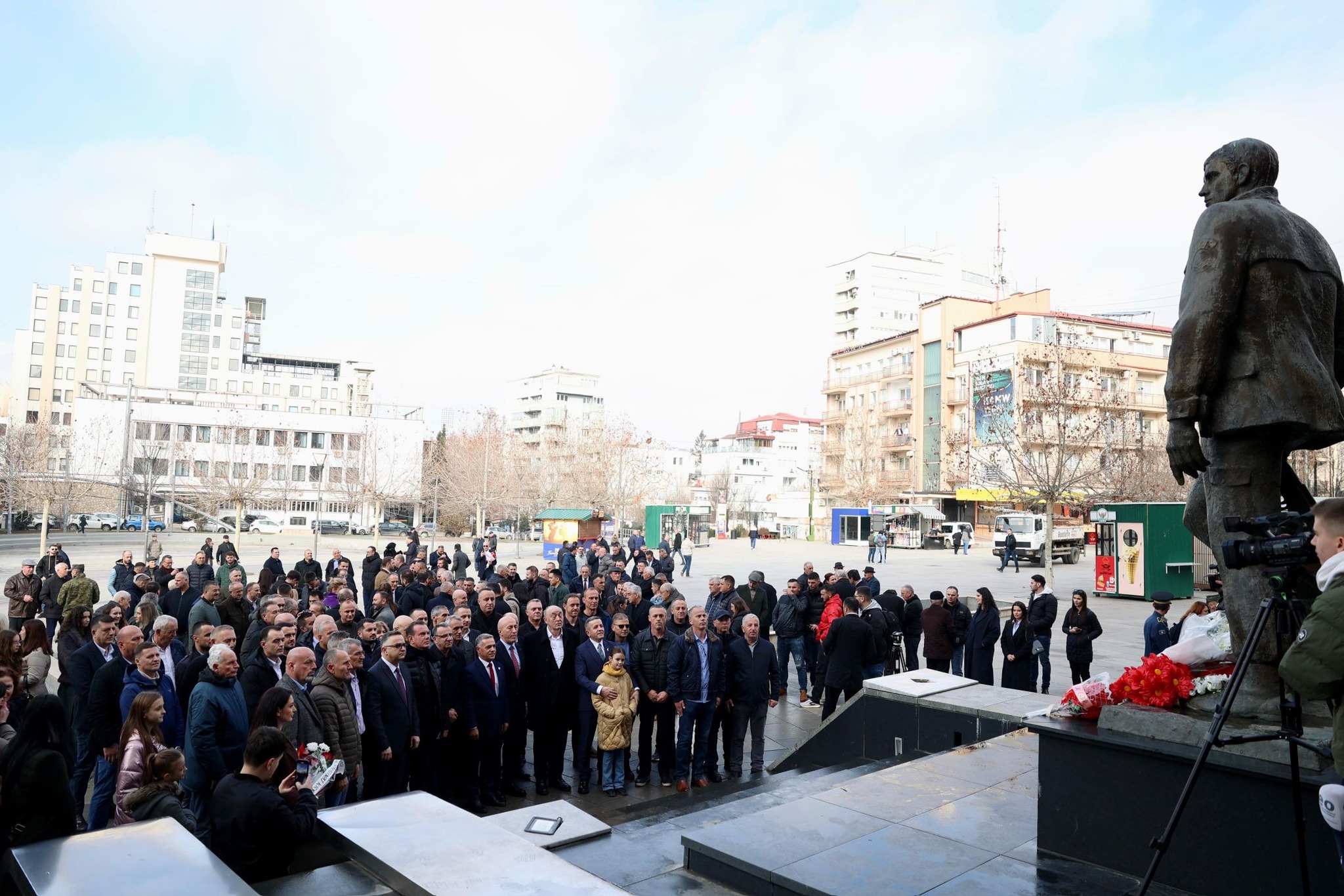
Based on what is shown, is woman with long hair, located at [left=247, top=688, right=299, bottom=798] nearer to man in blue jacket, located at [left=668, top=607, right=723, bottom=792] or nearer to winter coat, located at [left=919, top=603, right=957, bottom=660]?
man in blue jacket, located at [left=668, top=607, right=723, bottom=792]

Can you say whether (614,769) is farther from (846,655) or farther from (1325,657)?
(1325,657)

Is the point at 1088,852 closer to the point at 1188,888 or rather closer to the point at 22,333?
the point at 1188,888

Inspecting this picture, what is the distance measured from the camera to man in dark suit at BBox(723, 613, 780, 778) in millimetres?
8289

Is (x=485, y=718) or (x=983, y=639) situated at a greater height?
(x=983, y=639)

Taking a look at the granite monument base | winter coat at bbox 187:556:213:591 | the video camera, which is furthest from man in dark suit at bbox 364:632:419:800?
winter coat at bbox 187:556:213:591

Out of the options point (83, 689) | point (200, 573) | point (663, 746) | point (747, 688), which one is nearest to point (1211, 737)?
point (747, 688)

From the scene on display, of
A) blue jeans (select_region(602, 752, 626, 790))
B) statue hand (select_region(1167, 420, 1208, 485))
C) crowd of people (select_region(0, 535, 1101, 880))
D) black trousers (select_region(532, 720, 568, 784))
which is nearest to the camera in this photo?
statue hand (select_region(1167, 420, 1208, 485))

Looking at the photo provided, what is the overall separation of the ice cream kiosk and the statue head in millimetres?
21019

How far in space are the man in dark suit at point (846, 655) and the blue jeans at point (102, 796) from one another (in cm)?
698

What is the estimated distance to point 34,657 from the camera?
7637 millimetres

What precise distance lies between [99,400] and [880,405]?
2500 inches

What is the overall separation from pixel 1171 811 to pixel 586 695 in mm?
5275

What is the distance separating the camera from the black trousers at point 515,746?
26.3ft

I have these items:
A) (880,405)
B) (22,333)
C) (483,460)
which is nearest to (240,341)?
(22,333)
